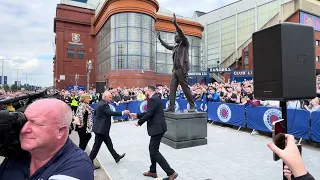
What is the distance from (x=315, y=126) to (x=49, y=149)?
25.3 feet

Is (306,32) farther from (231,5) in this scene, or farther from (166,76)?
(231,5)

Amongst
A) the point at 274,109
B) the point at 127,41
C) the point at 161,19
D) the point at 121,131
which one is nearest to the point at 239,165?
the point at 274,109

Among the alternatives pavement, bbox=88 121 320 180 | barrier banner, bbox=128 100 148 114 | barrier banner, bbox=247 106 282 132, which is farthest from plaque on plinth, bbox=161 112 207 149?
barrier banner, bbox=128 100 148 114

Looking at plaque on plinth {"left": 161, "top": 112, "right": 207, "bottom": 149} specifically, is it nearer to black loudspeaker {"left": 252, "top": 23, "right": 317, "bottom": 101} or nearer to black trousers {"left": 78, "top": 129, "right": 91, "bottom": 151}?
black trousers {"left": 78, "top": 129, "right": 91, "bottom": 151}

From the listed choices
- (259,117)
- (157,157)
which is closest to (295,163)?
(157,157)

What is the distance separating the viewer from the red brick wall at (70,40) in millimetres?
43122

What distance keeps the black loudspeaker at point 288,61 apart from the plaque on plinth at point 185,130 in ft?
14.6

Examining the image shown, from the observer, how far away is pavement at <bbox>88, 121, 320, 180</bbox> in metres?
5.14

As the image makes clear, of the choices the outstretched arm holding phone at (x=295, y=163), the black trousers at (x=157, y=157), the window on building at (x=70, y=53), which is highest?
the window on building at (x=70, y=53)

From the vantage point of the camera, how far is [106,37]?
3791 cm

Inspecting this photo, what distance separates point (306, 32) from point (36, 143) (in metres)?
2.83

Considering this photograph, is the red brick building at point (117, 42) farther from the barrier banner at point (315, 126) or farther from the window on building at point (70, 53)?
the barrier banner at point (315, 126)

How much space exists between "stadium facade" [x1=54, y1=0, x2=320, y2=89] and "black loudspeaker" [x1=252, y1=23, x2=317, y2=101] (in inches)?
1216

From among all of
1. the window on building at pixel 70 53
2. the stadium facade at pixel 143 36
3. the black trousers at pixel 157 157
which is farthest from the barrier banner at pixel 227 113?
the window on building at pixel 70 53
